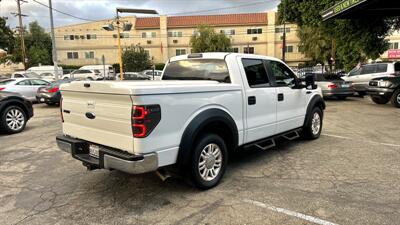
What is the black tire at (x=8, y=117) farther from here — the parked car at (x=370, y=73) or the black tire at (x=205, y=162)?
the parked car at (x=370, y=73)

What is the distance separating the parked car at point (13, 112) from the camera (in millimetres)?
8445

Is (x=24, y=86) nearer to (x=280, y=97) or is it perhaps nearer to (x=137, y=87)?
(x=280, y=97)

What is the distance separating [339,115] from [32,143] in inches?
374

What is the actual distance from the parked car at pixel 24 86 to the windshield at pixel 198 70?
11794 mm

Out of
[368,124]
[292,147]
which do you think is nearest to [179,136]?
[292,147]

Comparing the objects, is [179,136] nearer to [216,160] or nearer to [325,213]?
[216,160]

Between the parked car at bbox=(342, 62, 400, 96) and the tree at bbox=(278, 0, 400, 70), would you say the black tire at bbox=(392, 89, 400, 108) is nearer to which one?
the parked car at bbox=(342, 62, 400, 96)

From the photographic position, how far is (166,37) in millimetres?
58312

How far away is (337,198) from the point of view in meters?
4.12

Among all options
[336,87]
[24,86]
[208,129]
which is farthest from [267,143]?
[24,86]

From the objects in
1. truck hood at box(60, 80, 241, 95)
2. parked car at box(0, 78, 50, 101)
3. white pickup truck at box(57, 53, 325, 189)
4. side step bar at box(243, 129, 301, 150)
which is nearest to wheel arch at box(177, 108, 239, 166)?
white pickup truck at box(57, 53, 325, 189)

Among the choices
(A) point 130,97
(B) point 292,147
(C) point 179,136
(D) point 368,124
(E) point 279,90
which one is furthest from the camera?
(D) point 368,124

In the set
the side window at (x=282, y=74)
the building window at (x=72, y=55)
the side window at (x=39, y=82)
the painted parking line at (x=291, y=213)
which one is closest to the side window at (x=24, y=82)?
the side window at (x=39, y=82)

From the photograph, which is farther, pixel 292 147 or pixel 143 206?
pixel 292 147
